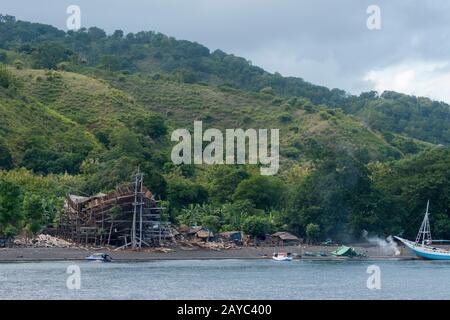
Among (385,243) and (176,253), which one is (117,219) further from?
(385,243)

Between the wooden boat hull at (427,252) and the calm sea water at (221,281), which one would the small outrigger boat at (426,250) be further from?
the calm sea water at (221,281)

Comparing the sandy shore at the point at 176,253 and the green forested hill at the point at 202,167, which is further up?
the green forested hill at the point at 202,167

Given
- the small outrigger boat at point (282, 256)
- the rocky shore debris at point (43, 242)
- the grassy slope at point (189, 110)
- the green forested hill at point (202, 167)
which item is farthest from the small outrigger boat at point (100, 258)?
the grassy slope at point (189, 110)

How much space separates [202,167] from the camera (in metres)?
139

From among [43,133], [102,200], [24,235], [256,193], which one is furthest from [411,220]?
[43,133]

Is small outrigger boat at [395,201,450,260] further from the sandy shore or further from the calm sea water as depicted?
the calm sea water

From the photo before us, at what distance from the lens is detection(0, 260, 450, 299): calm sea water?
177 feet

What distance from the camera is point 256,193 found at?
11194 centimetres

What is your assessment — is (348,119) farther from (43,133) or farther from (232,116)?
(43,133)

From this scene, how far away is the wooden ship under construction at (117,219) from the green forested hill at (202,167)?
148 inches

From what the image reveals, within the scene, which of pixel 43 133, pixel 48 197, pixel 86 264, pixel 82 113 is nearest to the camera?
pixel 86 264

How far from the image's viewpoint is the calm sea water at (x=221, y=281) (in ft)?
177

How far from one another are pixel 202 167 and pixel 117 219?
50.6 meters
